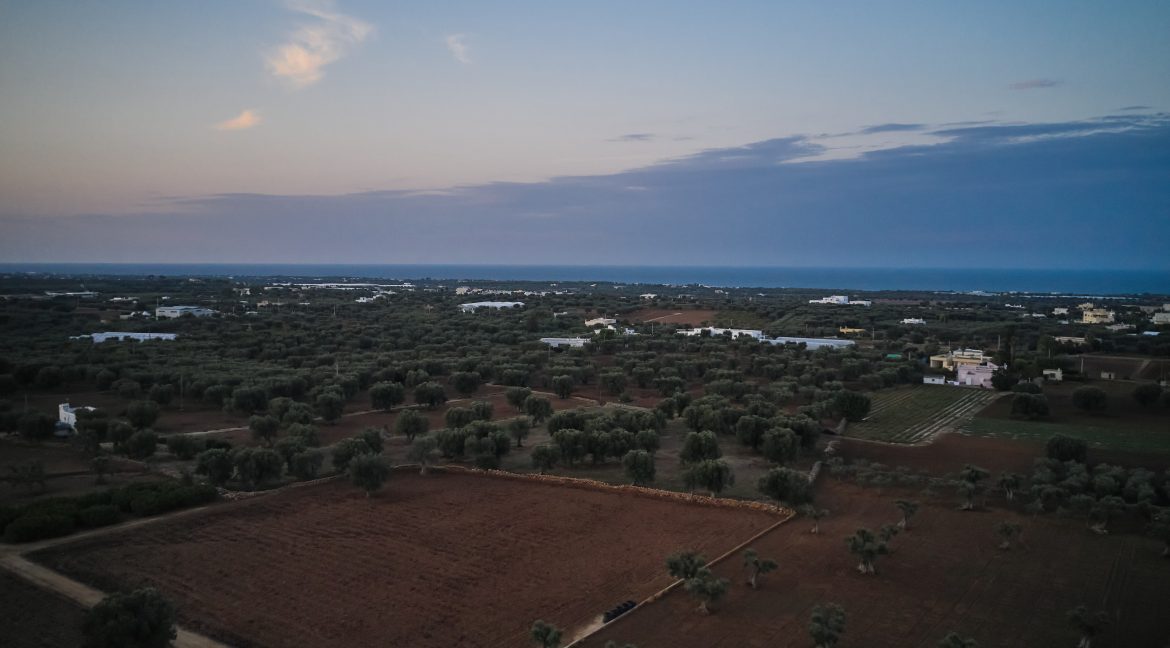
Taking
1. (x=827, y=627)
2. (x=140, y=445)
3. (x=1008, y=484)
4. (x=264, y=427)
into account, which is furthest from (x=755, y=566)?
(x=140, y=445)

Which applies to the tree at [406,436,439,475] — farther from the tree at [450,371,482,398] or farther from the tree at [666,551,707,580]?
the tree at [450,371,482,398]

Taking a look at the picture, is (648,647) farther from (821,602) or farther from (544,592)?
(821,602)

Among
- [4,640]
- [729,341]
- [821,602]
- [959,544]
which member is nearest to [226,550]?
[4,640]

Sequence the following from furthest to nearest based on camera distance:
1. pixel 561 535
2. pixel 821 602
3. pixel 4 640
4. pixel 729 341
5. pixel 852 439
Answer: pixel 729 341
pixel 852 439
pixel 561 535
pixel 821 602
pixel 4 640

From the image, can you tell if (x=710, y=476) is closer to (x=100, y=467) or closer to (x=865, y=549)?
(x=865, y=549)

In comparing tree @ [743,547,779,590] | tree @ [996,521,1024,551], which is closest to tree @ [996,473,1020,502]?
tree @ [996,521,1024,551]

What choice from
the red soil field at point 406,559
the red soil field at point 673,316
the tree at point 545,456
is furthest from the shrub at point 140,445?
the red soil field at point 673,316
